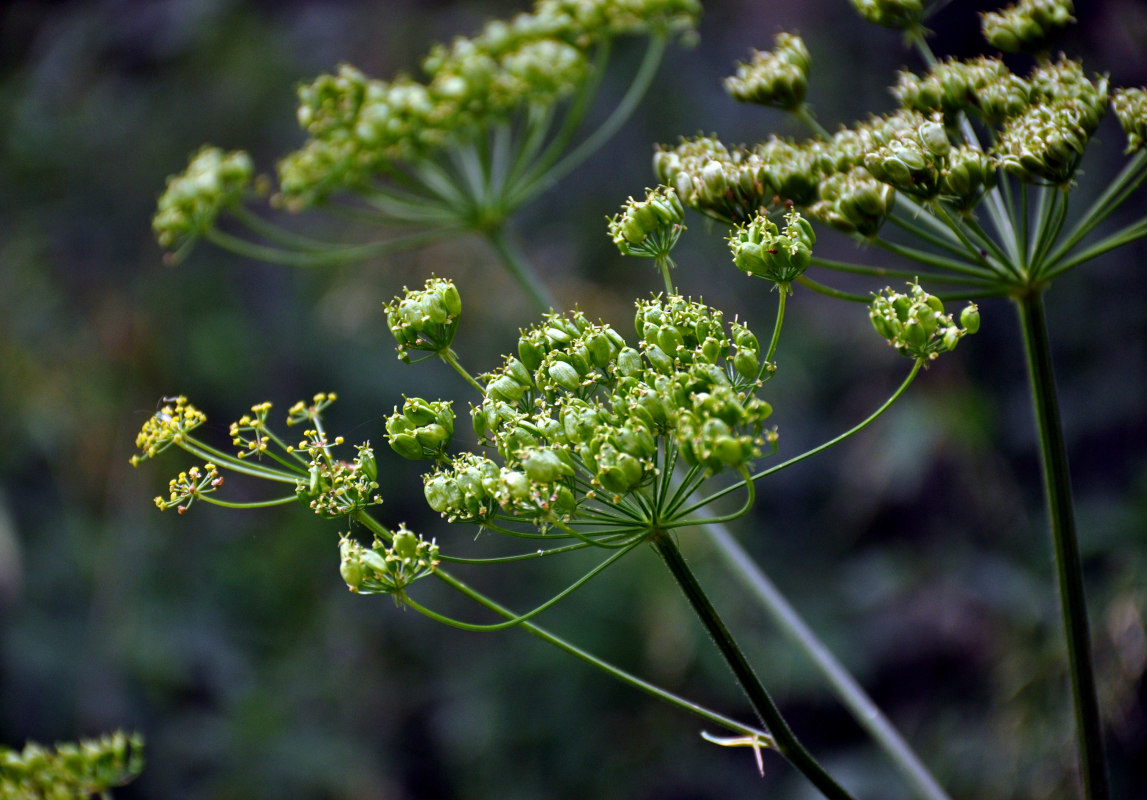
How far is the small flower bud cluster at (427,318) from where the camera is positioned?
82.7 inches

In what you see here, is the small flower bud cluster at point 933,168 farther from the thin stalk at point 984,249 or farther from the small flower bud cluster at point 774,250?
the small flower bud cluster at point 774,250

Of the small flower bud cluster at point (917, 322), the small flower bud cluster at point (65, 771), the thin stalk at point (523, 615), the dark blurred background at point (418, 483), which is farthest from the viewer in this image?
the dark blurred background at point (418, 483)

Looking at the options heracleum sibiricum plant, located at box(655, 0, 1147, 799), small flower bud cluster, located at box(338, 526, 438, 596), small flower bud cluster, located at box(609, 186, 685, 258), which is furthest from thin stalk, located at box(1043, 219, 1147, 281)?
small flower bud cluster, located at box(338, 526, 438, 596)

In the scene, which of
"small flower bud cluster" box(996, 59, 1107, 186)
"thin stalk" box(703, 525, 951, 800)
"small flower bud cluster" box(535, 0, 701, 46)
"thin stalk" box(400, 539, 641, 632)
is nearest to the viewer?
"thin stalk" box(400, 539, 641, 632)

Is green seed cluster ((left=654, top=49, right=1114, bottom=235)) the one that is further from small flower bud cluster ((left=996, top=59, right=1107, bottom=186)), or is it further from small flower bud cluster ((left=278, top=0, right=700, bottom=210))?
small flower bud cluster ((left=278, top=0, right=700, bottom=210))

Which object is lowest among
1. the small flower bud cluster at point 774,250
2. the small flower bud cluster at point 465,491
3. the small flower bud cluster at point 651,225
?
the small flower bud cluster at point 465,491

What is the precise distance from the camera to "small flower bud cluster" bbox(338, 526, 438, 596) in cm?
181

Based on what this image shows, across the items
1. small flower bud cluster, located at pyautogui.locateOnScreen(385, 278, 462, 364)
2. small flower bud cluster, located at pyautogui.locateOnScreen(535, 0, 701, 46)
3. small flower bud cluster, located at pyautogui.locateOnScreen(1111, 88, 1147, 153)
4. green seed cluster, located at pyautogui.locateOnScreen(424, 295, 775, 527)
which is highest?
small flower bud cluster, located at pyautogui.locateOnScreen(535, 0, 701, 46)

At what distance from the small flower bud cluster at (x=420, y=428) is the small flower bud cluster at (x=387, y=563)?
22 centimetres

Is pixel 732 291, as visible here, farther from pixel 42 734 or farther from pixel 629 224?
pixel 42 734

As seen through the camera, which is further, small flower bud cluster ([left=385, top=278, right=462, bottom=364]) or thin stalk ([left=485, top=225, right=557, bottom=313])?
thin stalk ([left=485, top=225, right=557, bottom=313])

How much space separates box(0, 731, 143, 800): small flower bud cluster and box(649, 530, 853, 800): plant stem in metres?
1.70

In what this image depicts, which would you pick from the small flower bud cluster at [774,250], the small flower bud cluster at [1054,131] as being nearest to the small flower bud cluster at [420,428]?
the small flower bud cluster at [774,250]

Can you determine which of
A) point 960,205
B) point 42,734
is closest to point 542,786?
point 42,734
